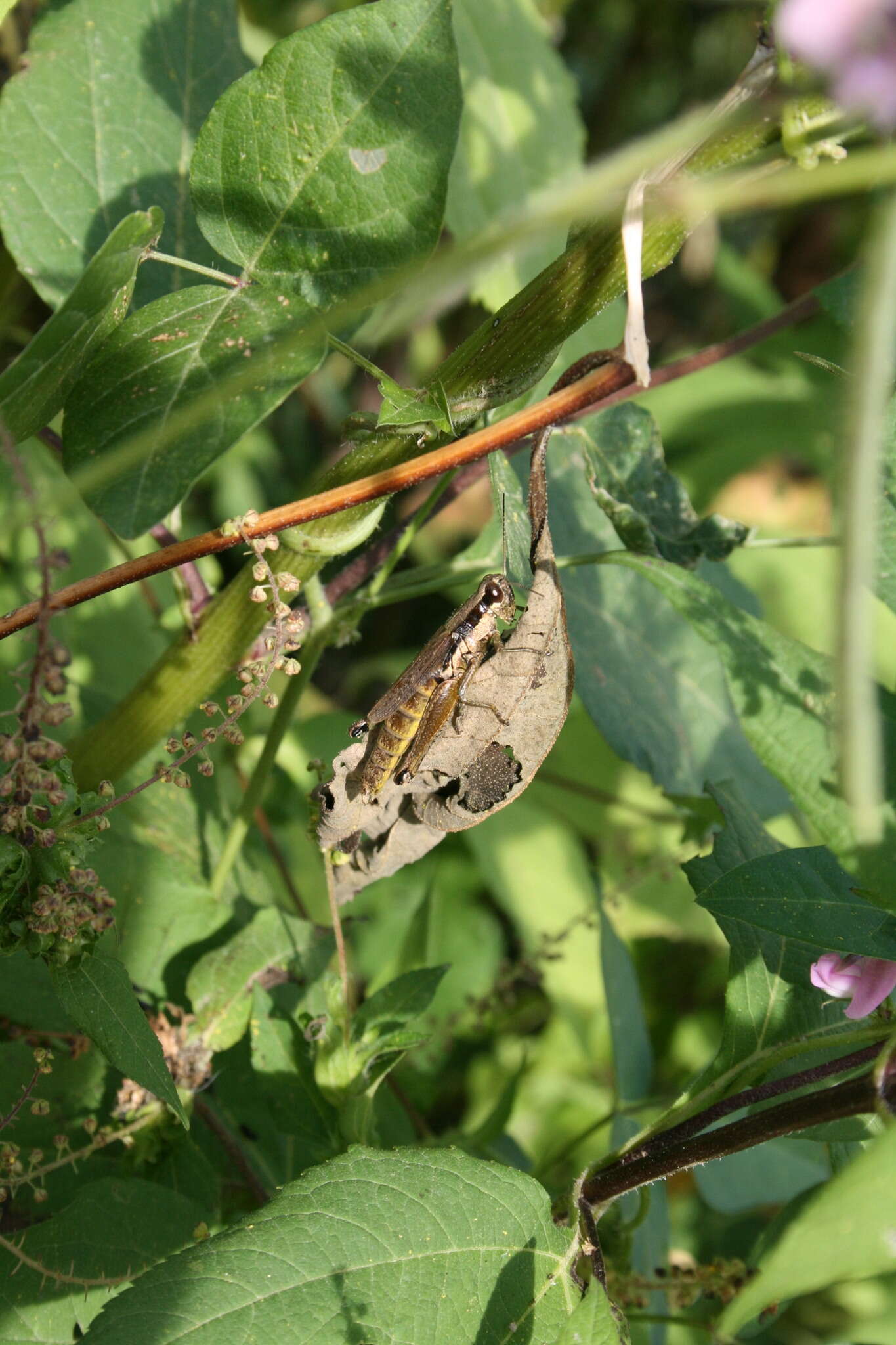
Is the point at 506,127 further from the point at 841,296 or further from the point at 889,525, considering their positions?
the point at 889,525

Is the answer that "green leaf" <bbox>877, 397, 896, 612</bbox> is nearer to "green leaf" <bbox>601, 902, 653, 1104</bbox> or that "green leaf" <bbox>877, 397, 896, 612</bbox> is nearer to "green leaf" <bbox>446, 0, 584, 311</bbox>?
"green leaf" <bbox>601, 902, 653, 1104</bbox>

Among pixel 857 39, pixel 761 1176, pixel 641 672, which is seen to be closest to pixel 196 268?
pixel 857 39

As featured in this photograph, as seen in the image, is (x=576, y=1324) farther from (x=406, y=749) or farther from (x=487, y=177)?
(x=487, y=177)

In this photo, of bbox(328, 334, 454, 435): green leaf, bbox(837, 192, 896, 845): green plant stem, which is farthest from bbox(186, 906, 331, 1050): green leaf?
bbox(837, 192, 896, 845): green plant stem

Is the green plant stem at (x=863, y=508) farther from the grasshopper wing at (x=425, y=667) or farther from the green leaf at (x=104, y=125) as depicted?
the green leaf at (x=104, y=125)

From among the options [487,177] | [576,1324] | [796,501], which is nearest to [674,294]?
[796,501]
